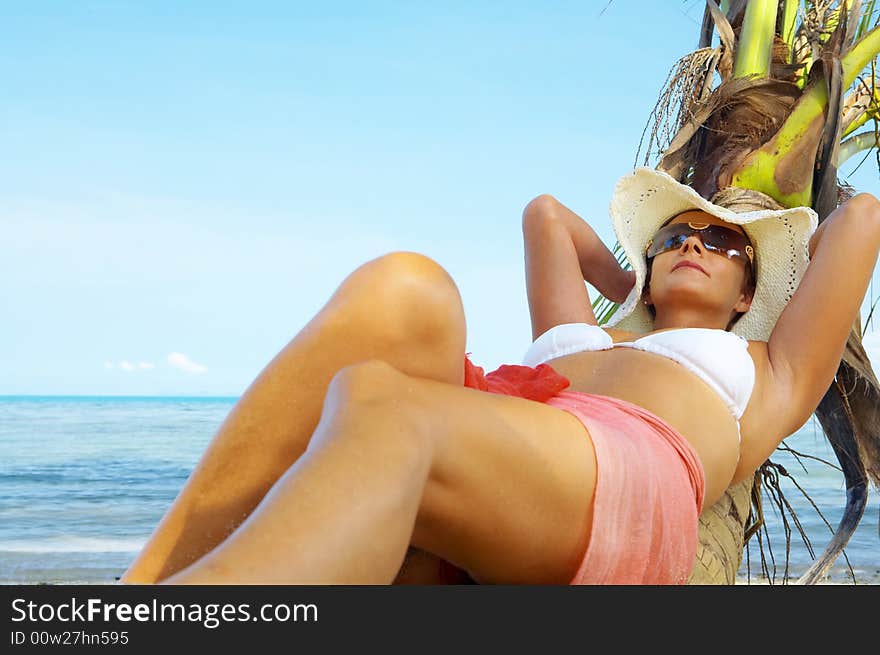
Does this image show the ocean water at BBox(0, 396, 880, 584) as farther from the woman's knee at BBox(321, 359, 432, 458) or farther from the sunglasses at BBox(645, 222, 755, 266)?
the woman's knee at BBox(321, 359, 432, 458)

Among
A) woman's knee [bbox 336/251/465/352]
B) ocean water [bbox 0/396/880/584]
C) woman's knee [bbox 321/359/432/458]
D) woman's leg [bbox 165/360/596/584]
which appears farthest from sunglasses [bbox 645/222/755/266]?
woman's knee [bbox 321/359/432/458]

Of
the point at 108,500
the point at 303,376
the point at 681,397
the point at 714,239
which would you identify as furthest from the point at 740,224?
the point at 108,500

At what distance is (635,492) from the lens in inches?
81.0

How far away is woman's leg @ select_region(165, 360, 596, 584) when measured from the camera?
144 cm

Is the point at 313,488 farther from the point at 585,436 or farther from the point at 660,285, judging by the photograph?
the point at 660,285

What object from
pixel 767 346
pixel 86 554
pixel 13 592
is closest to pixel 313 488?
pixel 13 592

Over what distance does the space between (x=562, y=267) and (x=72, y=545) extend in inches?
198

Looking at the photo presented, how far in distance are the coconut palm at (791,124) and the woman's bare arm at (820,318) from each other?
71cm

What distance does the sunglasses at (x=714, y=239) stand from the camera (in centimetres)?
318

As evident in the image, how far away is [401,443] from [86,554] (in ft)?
18.7

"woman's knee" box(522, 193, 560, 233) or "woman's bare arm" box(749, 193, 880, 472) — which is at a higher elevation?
"woman's knee" box(522, 193, 560, 233)

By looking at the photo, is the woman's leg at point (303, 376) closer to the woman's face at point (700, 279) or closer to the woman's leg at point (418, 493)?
the woman's leg at point (418, 493)

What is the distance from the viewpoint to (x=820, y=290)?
2803 mm

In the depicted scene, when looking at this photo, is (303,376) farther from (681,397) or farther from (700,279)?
(700,279)
